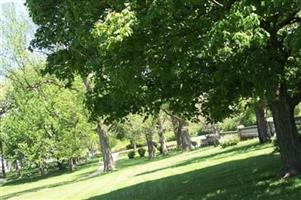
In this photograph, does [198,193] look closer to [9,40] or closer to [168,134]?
[9,40]

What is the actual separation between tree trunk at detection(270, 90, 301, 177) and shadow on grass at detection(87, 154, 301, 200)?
2.19 feet

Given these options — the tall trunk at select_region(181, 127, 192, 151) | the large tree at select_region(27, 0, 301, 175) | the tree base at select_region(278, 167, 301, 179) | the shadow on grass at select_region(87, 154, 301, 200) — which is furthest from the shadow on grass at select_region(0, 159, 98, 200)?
the tree base at select_region(278, 167, 301, 179)

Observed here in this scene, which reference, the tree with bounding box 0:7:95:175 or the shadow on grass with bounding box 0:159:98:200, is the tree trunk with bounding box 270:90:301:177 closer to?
the shadow on grass with bounding box 0:159:98:200

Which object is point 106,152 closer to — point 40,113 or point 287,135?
point 40,113

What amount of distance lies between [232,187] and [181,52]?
6.14 metres

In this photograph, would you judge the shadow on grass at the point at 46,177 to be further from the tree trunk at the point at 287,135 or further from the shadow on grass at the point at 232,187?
the tree trunk at the point at 287,135

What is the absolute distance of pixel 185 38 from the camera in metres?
14.1

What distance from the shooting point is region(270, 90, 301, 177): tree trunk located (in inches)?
699

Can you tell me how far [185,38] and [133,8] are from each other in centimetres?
197

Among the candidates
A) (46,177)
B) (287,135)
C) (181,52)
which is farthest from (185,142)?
(181,52)

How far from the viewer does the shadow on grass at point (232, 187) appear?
639 inches

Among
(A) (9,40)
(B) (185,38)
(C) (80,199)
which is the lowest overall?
(C) (80,199)

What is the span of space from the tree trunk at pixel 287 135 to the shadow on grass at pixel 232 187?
0.67 m

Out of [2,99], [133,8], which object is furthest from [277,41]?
[2,99]
